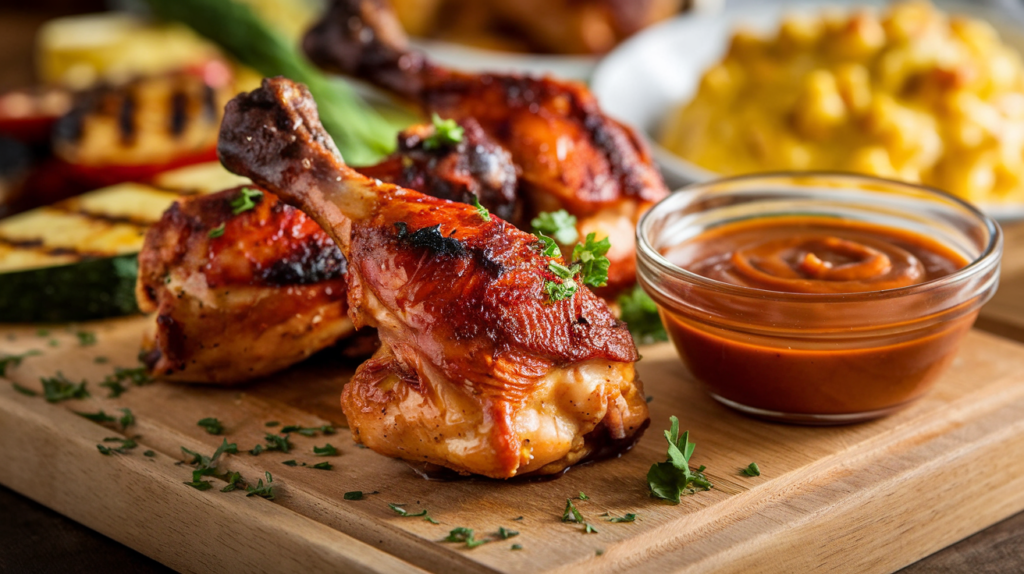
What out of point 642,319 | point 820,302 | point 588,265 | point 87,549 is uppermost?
point 588,265

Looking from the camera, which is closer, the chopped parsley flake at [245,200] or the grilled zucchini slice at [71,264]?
the chopped parsley flake at [245,200]

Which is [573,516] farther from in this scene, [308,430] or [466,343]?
[308,430]

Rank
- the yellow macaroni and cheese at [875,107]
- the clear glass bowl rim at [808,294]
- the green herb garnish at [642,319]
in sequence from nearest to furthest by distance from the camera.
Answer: the clear glass bowl rim at [808,294] < the green herb garnish at [642,319] < the yellow macaroni and cheese at [875,107]

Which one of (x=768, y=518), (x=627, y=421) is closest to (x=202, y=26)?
(x=627, y=421)

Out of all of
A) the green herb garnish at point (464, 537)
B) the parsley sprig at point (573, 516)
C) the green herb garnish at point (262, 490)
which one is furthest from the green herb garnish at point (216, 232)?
the parsley sprig at point (573, 516)

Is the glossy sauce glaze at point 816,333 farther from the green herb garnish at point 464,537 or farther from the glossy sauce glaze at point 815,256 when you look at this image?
the green herb garnish at point 464,537

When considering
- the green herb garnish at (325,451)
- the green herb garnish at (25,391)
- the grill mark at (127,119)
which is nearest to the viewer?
the green herb garnish at (325,451)

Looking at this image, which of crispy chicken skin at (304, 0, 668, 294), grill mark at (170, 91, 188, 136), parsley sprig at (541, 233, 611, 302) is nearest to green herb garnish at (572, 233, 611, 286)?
parsley sprig at (541, 233, 611, 302)

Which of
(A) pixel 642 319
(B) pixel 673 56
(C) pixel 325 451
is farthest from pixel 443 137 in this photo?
(B) pixel 673 56
